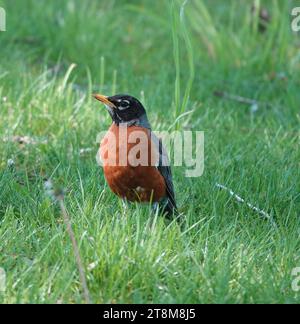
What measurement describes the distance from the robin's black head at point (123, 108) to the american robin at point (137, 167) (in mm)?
71

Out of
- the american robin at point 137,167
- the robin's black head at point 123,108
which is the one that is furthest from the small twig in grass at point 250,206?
the robin's black head at point 123,108

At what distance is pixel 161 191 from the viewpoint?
4250 millimetres

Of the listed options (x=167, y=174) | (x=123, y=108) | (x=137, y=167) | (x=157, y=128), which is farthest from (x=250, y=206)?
(x=157, y=128)

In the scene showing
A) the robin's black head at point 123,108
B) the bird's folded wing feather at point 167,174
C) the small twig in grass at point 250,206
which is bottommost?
the small twig in grass at point 250,206

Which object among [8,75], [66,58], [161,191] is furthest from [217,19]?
[161,191]

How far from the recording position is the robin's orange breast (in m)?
4.12

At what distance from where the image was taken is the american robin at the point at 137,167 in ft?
13.6

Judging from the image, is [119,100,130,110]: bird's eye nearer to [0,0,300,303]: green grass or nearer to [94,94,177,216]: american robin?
[94,94,177,216]: american robin

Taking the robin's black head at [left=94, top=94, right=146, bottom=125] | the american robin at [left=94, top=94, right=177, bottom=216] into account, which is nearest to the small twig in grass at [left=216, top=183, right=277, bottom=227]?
the american robin at [left=94, top=94, right=177, bottom=216]

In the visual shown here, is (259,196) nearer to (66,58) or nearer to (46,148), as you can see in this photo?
(46,148)

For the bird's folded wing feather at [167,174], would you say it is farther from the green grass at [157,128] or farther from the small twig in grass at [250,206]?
the small twig in grass at [250,206]

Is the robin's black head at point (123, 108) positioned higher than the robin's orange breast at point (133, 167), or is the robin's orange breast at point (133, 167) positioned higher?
the robin's black head at point (123, 108)

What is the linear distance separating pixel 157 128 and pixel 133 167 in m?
1.30

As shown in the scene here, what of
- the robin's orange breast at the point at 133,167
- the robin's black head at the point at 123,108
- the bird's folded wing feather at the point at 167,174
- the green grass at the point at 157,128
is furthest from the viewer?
the robin's black head at the point at 123,108
